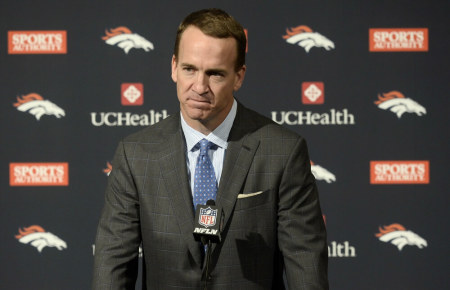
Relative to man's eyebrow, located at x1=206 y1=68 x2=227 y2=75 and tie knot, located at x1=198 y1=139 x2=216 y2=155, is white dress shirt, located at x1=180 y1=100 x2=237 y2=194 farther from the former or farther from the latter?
man's eyebrow, located at x1=206 y1=68 x2=227 y2=75

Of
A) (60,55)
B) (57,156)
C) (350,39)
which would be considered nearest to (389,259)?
(350,39)

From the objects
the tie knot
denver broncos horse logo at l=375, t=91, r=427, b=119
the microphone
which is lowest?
the microphone

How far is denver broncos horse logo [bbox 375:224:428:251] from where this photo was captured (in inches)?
129

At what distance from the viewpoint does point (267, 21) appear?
326cm

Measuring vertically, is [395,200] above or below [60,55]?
below

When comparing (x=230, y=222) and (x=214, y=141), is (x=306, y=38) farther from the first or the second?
(x=230, y=222)

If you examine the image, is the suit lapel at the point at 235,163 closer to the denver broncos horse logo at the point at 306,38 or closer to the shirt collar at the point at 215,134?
the shirt collar at the point at 215,134

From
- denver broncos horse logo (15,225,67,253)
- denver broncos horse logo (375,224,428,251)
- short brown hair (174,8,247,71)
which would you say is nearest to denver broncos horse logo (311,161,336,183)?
denver broncos horse logo (375,224,428,251)

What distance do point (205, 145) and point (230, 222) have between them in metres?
0.23

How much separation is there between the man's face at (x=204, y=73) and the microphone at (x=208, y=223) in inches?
11.2

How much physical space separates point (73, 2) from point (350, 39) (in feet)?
5.61

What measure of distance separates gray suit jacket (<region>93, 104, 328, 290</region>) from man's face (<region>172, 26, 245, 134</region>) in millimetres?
132

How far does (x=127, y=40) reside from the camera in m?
3.27

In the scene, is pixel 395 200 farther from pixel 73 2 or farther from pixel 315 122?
pixel 73 2
